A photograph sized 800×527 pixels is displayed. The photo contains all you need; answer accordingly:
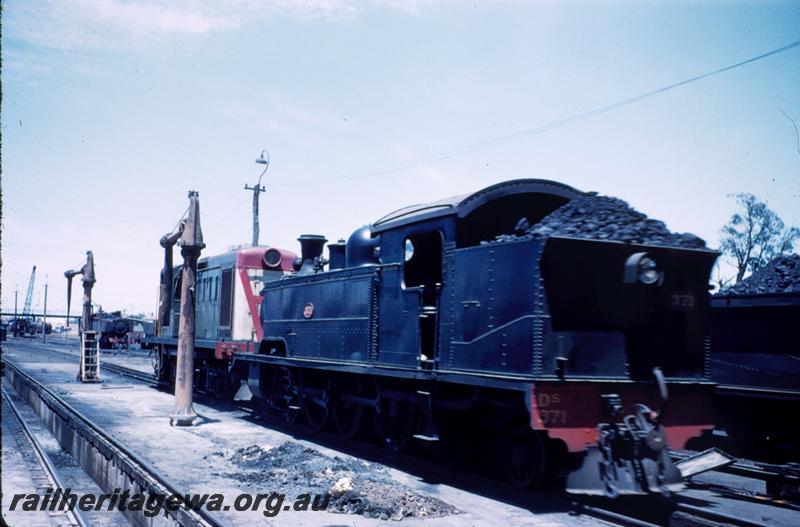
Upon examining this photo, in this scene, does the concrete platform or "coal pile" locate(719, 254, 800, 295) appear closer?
the concrete platform

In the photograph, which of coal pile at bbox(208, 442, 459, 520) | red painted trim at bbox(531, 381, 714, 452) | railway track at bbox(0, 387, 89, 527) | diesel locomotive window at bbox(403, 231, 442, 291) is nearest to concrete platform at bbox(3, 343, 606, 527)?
coal pile at bbox(208, 442, 459, 520)

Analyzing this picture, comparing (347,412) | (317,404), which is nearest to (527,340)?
(347,412)

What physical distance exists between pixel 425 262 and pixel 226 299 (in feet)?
29.5

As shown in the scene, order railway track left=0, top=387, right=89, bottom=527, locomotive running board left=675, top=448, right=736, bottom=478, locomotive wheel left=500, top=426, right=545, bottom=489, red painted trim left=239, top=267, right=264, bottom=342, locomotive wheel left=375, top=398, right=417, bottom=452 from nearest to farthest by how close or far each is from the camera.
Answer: locomotive running board left=675, top=448, right=736, bottom=478 → locomotive wheel left=500, top=426, right=545, bottom=489 → locomotive wheel left=375, top=398, right=417, bottom=452 → railway track left=0, top=387, right=89, bottom=527 → red painted trim left=239, top=267, right=264, bottom=342

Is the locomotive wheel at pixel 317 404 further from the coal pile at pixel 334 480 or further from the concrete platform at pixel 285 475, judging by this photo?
the coal pile at pixel 334 480

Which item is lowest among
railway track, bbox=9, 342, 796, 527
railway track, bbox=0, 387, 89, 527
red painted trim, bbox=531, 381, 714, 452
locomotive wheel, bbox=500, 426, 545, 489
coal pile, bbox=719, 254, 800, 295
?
railway track, bbox=0, 387, 89, 527

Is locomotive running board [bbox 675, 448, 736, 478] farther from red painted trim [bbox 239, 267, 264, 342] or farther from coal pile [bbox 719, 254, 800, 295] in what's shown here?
red painted trim [bbox 239, 267, 264, 342]

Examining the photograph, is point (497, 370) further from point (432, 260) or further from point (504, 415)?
point (432, 260)

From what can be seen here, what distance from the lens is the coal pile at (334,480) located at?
7.42 m

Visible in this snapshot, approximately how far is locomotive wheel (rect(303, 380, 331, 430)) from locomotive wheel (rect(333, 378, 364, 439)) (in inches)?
7.6

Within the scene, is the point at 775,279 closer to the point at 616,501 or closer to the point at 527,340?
the point at 616,501

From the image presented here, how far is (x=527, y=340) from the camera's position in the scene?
749 centimetres

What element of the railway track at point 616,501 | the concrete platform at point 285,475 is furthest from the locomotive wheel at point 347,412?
the railway track at point 616,501

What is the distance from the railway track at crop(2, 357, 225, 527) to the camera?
289 inches
